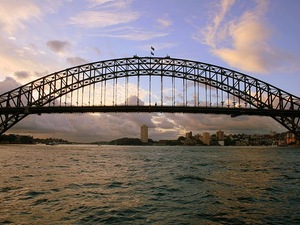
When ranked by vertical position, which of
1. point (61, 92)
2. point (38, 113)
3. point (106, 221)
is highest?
point (61, 92)

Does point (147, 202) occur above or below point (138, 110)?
below

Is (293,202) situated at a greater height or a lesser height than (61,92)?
lesser

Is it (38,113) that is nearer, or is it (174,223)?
(174,223)

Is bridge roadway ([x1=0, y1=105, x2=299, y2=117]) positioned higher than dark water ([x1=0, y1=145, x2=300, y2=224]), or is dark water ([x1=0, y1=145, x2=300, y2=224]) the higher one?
bridge roadway ([x1=0, y1=105, x2=299, y2=117])

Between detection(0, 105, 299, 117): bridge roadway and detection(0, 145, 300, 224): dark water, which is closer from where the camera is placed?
detection(0, 145, 300, 224): dark water

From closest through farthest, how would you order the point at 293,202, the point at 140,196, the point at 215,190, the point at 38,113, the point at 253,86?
the point at 293,202 → the point at 140,196 → the point at 215,190 → the point at 38,113 → the point at 253,86

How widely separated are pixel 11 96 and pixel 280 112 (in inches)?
2213

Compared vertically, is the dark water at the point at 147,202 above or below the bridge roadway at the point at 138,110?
below

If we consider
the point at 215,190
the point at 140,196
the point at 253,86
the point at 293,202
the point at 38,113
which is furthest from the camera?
the point at 253,86

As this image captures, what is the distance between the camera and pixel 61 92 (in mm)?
62844

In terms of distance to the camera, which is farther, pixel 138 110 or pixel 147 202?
pixel 138 110

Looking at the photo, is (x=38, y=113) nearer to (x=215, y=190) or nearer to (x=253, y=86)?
(x=253, y=86)

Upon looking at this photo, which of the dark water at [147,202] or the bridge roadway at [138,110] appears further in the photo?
the bridge roadway at [138,110]

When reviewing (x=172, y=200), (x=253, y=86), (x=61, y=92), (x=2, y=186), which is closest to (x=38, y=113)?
(x=61, y=92)
